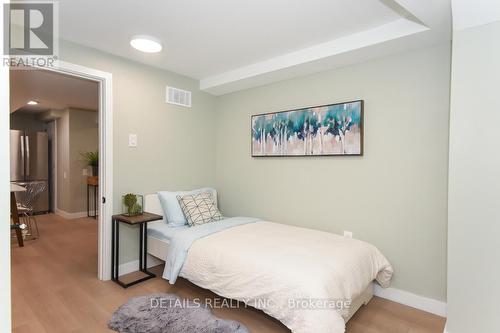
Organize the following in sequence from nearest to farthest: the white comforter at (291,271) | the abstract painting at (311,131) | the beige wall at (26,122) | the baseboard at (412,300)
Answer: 1. the white comforter at (291,271)
2. the baseboard at (412,300)
3. the abstract painting at (311,131)
4. the beige wall at (26,122)

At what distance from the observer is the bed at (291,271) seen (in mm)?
1771

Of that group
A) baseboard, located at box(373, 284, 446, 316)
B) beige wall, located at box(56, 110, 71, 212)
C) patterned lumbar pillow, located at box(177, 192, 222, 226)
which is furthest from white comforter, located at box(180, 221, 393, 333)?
beige wall, located at box(56, 110, 71, 212)

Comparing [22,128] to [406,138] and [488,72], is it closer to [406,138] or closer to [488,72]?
[406,138]

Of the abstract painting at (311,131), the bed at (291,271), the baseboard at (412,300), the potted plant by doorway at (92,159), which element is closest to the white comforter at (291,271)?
the bed at (291,271)

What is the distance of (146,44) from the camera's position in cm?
264

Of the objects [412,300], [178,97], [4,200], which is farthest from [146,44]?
[412,300]

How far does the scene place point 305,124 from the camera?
10.3 ft

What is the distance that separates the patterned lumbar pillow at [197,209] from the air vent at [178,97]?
1.24m

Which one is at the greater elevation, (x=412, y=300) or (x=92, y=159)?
(x=92, y=159)

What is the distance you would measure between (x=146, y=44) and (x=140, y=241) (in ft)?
6.82

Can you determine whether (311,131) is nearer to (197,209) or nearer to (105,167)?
(197,209)

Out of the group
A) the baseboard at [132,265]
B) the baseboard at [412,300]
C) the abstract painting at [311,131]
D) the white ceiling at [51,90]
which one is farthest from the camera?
the white ceiling at [51,90]

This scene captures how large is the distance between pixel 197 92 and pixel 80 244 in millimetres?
2904

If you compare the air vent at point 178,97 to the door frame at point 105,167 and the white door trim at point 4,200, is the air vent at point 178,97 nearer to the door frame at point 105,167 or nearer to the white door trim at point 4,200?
the door frame at point 105,167
